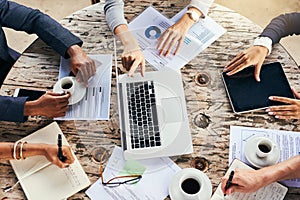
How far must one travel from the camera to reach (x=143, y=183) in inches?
46.0

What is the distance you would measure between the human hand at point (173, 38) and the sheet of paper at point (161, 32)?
1 cm

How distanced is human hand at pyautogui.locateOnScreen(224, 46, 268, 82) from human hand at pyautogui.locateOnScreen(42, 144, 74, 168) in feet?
1.74

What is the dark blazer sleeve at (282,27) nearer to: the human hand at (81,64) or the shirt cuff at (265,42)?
the shirt cuff at (265,42)

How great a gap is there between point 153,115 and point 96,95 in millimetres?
194

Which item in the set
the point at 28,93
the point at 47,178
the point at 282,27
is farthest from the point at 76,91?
the point at 282,27

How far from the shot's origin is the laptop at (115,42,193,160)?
1.21m

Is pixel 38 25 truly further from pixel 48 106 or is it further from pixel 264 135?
pixel 264 135

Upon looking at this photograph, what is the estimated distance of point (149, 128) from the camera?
1.23 m

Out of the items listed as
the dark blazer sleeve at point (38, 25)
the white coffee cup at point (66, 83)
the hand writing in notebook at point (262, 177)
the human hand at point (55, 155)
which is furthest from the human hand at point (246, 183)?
the dark blazer sleeve at point (38, 25)

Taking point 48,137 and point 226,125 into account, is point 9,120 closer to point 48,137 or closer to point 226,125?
point 48,137

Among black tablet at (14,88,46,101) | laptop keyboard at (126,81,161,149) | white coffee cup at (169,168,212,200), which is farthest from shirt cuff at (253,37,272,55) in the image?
black tablet at (14,88,46,101)

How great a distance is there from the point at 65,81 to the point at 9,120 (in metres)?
0.20

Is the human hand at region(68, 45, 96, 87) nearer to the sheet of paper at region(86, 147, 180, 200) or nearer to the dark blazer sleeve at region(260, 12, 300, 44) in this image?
the sheet of paper at region(86, 147, 180, 200)

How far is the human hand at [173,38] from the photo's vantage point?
139cm
